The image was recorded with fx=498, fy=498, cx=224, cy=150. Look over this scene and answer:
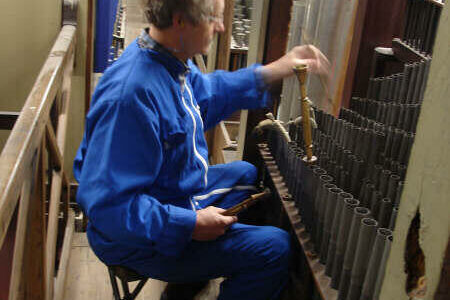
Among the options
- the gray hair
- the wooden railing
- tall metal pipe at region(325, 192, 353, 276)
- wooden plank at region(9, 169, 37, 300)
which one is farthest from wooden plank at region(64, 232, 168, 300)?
the gray hair

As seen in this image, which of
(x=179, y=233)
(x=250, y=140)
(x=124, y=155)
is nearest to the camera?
(x=124, y=155)

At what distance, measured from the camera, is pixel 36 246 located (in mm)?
2055

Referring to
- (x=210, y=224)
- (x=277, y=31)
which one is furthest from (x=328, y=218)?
(x=277, y=31)

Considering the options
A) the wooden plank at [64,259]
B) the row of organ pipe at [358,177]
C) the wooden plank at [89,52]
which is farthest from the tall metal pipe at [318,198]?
the wooden plank at [89,52]

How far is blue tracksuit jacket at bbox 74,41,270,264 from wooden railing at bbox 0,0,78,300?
189 millimetres

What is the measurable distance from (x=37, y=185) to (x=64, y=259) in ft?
3.55

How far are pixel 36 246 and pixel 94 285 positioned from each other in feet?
3.13

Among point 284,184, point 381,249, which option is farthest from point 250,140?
point 381,249

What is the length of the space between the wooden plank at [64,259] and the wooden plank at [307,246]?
50.8 inches

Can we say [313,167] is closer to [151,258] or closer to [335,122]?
[335,122]

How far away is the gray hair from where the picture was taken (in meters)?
1.70

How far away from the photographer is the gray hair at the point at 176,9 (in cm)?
170

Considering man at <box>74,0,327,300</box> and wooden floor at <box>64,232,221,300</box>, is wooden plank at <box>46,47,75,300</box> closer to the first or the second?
wooden floor at <box>64,232,221,300</box>

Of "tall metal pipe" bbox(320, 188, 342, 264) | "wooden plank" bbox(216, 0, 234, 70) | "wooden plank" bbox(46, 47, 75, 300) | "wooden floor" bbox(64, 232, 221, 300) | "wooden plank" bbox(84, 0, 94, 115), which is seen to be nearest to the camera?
"tall metal pipe" bbox(320, 188, 342, 264)
